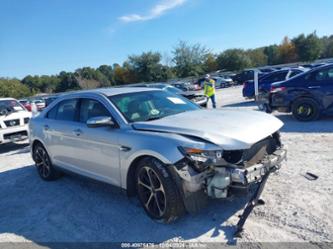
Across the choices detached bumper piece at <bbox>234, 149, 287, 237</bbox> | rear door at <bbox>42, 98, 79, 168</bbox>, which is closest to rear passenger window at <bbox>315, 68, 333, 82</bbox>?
detached bumper piece at <bbox>234, 149, 287, 237</bbox>

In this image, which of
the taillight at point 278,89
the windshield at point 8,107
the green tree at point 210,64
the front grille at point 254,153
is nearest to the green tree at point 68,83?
the green tree at point 210,64

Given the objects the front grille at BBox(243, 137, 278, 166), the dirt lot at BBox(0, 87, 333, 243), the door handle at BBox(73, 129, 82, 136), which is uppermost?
the door handle at BBox(73, 129, 82, 136)

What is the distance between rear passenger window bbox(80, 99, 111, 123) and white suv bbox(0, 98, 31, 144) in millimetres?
5611

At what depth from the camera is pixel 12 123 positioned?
973 centimetres

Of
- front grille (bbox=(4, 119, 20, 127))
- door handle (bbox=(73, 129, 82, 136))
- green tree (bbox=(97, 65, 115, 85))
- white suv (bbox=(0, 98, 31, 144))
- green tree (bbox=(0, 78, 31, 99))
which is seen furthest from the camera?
green tree (bbox=(97, 65, 115, 85))

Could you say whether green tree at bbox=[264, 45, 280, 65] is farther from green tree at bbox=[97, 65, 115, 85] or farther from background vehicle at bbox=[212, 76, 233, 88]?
green tree at bbox=[97, 65, 115, 85]

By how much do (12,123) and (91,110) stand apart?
243 inches

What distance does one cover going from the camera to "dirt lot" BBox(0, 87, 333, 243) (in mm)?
3426

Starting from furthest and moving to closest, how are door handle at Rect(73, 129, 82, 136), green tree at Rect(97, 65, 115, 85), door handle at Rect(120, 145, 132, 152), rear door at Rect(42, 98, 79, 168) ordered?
green tree at Rect(97, 65, 115, 85) < rear door at Rect(42, 98, 79, 168) < door handle at Rect(73, 129, 82, 136) < door handle at Rect(120, 145, 132, 152)

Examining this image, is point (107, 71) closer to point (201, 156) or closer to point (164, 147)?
point (164, 147)

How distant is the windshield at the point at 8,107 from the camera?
1013 cm

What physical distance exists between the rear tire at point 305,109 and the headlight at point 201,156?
6.67 m

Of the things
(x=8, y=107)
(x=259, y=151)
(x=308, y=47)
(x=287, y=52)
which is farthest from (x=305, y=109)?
(x=287, y=52)

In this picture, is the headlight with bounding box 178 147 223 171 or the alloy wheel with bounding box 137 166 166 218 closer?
the headlight with bounding box 178 147 223 171
